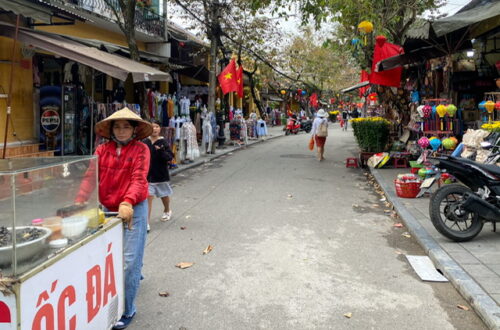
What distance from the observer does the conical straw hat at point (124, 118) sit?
3775 millimetres

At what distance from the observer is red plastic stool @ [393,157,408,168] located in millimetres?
13453

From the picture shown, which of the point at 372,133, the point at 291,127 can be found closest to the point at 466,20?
the point at 372,133

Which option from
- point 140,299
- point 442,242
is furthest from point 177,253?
point 442,242

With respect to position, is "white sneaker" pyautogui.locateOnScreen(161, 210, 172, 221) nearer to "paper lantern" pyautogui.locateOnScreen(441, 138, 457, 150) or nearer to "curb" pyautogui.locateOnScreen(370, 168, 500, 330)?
"curb" pyautogui.locateOnScreen(370, 168, 500, 330)

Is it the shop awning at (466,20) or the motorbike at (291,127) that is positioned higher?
the shop awning at (466,20)

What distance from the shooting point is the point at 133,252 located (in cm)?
380

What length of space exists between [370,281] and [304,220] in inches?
113

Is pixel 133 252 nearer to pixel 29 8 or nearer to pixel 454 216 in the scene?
pixel 454 216

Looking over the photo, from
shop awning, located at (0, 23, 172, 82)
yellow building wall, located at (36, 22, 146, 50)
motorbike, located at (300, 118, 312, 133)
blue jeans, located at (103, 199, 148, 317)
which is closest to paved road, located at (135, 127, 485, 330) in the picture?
blue jeans, located at (103, 199, 148, 317)

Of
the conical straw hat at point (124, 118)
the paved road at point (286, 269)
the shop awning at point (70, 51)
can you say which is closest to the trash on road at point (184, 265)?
the paved road at point (286, 269)

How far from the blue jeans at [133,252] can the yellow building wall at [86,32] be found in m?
10.9

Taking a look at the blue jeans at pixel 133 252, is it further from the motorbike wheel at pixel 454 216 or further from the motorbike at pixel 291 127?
the motorbike at pixel 291 127

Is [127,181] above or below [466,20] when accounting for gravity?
below

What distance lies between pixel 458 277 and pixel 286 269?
1804 mm
